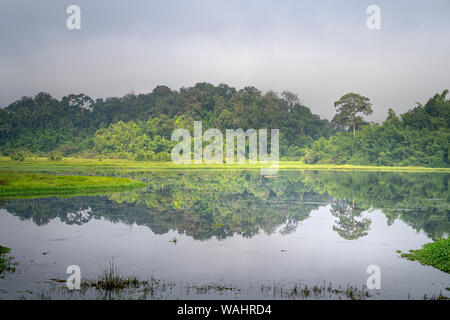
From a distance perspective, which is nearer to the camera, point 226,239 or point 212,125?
point 226,239

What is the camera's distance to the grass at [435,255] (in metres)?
13.8

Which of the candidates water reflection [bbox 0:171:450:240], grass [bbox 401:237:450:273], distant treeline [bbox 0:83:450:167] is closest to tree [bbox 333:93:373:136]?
distant treeline [bbox 0:83:450:167]

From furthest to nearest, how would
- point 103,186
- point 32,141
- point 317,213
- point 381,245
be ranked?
point 32,141
point 103,186
point 317,213
point 381,245

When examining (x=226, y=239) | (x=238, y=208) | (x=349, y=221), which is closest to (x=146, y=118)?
(x=238, y=208)

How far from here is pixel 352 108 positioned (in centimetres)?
9906

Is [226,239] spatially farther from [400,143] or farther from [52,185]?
[400,143]

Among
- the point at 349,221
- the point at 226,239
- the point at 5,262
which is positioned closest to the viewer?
the point at 5,262

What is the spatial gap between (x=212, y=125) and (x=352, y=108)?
102ft

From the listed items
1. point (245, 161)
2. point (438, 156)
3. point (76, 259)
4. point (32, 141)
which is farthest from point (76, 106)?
point (76, 259)

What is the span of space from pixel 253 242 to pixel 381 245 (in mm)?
4956

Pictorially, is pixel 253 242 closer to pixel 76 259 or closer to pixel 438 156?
pixel 76 259

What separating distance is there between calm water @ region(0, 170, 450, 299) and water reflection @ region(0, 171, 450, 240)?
2.5 inches

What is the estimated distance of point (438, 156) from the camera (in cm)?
7956

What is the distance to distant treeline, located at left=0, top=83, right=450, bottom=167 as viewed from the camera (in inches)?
3351
